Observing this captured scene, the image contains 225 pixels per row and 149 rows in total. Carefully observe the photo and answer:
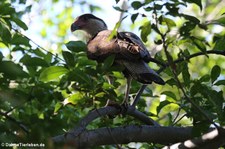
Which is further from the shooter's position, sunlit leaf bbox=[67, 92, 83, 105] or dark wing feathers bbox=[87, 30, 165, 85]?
dark wing feathers bbox=[87, 30, 165, 85]

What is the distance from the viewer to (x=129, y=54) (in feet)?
12.8

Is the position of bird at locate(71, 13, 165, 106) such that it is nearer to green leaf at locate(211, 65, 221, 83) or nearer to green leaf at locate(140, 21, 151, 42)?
green leaf at locate(140, 21, 151, 42)

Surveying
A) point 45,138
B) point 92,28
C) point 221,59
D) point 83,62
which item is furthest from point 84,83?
point 221,59

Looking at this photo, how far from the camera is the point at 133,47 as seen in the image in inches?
155

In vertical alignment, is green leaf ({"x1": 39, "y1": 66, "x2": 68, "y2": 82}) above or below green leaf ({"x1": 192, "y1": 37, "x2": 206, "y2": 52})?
below

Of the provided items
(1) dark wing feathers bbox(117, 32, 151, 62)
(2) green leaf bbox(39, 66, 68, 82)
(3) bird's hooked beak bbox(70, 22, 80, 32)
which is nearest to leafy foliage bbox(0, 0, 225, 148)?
(2) green leaf bbox(39, 66, 68, 82)

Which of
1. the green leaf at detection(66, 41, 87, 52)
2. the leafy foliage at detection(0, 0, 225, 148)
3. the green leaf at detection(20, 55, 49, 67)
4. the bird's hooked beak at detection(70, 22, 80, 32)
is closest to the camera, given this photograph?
the leafy foliage at detection(0, 0, 225, 148)

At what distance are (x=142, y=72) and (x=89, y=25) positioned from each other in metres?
2.19

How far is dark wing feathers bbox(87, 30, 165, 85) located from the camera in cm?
364

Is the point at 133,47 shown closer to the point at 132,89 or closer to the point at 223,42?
the point at 132,89

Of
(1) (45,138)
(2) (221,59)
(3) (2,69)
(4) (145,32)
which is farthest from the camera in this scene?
(2) (221,59)

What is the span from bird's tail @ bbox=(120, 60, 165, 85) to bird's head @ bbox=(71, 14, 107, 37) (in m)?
1.80

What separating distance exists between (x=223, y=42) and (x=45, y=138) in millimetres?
2361

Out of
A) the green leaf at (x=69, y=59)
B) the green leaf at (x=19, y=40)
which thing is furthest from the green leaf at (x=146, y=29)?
the green leaf at (x=19, y=40)
